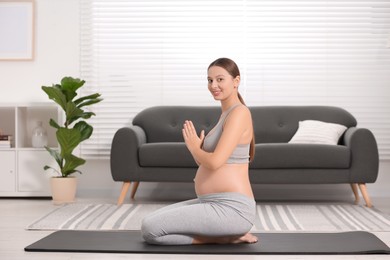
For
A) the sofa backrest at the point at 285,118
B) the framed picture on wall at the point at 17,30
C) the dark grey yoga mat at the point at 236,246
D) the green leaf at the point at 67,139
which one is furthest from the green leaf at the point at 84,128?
the dark grey yoga mat at the point at 236,246

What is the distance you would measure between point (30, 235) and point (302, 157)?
221cm

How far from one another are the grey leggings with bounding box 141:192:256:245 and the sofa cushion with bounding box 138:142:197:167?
189 centimetres

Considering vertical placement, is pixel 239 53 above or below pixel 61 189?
above

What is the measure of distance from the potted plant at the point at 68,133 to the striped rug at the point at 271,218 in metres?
0.31

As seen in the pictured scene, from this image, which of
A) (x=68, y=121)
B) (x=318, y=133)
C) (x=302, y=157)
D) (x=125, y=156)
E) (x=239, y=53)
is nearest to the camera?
(x=302, y=157)

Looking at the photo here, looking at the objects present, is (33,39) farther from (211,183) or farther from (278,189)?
(211,183)

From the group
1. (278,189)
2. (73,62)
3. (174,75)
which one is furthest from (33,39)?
(278,189)

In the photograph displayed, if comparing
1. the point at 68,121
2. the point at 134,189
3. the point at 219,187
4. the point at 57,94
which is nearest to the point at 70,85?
the point at 57,94

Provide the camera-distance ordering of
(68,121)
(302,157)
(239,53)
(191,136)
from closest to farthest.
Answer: (191,136) < (302,157) < (68,121) < (239,53)

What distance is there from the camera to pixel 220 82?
343 centimetres

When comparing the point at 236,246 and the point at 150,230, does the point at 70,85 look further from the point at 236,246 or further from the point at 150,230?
the point at 236,246

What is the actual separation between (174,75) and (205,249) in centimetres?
320

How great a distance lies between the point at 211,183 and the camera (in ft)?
11.2

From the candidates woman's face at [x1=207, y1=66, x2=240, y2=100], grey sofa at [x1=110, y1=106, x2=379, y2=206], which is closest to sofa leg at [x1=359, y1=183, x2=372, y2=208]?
grey sofa at [x1=110, y1=106, x2=379, y2=206]
